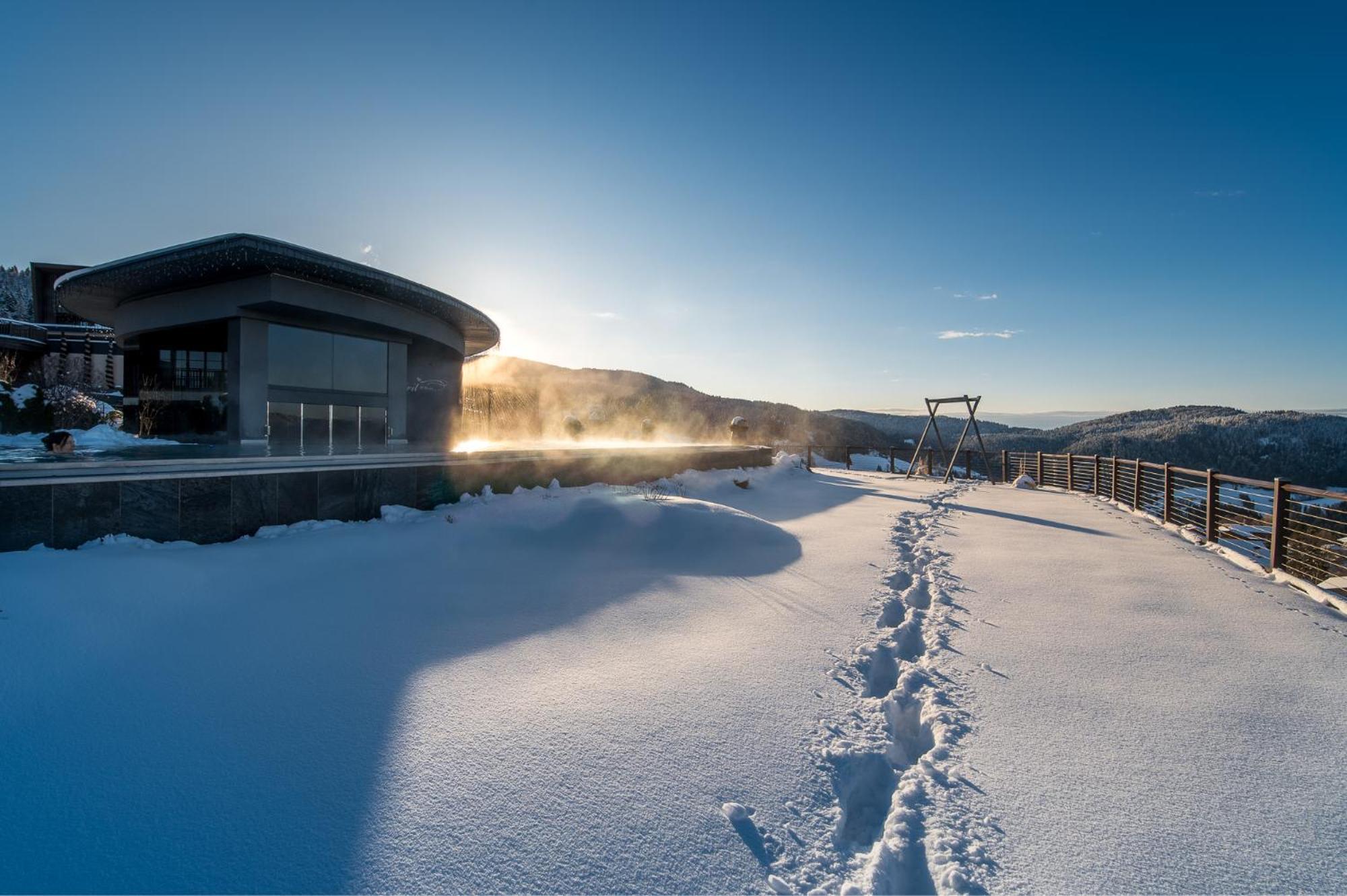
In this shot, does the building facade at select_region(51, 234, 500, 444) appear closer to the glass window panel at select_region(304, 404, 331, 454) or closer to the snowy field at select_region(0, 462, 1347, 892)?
the glass window panel at select_region(304, 404, 331, 454)

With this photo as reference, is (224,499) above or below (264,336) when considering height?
below

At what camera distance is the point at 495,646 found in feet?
14.4

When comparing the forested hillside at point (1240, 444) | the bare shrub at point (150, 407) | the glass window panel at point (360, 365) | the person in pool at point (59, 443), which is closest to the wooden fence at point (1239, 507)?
the person in pool at point (59, 443)

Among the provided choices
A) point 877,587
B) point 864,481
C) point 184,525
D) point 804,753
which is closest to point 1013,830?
point 804,753

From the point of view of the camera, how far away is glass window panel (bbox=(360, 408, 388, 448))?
1752 centimetres

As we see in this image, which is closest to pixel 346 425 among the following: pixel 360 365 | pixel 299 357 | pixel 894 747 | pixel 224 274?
pixel 360 365

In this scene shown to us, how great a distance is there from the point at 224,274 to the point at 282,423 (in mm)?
3953

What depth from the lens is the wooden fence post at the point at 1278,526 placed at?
22.9ft

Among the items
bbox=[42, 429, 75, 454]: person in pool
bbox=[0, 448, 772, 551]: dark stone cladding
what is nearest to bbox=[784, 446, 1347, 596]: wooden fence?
bbox=[0, 448, 772, 551]: dark stone cladding

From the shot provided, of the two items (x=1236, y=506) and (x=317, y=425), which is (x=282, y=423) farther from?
(x=1236, y=506)

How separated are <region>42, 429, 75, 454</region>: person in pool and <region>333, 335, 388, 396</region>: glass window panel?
27.8 ft

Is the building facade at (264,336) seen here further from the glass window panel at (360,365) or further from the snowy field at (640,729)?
the snowy field at (640,729)

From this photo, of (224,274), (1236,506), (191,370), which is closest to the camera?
(1236,506)

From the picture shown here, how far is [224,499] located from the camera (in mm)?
6711
